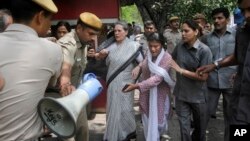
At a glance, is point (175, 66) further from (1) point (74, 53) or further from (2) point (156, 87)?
(1) point (74, 53)

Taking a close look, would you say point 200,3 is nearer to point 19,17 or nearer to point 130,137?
point 130,137

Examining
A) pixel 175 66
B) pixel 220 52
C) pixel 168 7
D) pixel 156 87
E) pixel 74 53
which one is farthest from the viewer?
pixel 168 7

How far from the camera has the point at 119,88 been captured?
5.23 meters

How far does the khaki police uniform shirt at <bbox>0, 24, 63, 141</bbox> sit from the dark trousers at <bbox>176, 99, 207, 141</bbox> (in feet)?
9.55

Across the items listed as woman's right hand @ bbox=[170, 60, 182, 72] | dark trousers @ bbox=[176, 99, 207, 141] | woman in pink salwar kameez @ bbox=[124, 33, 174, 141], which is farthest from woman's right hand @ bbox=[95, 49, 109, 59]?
dark trousers @ bbox=[176, 99, 207, 141]

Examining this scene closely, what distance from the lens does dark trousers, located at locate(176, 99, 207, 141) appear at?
484 cm

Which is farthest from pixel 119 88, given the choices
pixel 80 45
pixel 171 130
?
pixel 171 130

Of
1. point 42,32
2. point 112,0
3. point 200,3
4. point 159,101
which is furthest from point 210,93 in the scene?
point 200,3

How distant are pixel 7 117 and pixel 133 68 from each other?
332 centimetres

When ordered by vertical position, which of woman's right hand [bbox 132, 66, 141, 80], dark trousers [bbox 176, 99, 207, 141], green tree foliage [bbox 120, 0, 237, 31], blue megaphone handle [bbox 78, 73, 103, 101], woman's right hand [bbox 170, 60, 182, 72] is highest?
green tree foliage [bbox 120, 0, 237, 31]

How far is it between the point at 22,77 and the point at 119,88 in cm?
316

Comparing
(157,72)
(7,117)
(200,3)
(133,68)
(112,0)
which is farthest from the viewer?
(200,3)

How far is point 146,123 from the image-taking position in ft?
16.4

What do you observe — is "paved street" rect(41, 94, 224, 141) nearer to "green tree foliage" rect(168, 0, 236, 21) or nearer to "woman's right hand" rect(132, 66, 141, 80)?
"woman's right hand" rect(132, 66, 141, 80)
